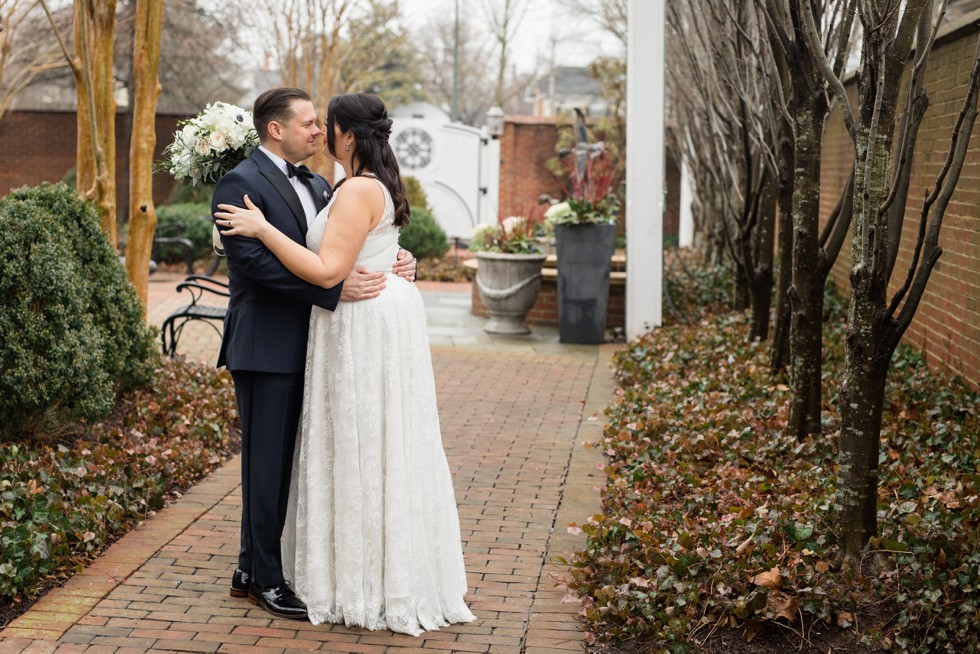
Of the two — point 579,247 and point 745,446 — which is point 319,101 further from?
point 745,446

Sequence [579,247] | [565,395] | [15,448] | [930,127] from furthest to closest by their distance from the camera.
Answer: [579,247] → [565,395] → [930,127] → [15,448]

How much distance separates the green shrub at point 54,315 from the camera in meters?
5.64

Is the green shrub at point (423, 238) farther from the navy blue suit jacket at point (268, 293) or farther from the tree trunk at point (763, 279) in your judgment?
the navy blue suit jacket at point (268, 293)

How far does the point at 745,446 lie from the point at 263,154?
3170mm

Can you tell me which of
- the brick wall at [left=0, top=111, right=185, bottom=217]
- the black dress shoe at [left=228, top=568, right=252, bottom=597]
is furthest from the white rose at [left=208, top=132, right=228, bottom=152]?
the brick wall at [left=0, top=111, right=185, bottom=217]

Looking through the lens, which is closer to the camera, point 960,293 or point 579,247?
point 960,293

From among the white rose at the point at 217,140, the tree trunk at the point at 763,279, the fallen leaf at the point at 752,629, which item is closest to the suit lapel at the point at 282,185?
the white rose at the point at 217,140

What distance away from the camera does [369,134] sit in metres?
3.86

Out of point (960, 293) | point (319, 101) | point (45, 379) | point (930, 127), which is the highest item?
point (319, 101)

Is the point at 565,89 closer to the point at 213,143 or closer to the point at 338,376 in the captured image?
the point at 213,143

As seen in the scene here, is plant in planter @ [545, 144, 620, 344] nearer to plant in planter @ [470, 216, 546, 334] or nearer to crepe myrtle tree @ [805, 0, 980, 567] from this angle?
plant in planter @ [470, 216, 546, 334]

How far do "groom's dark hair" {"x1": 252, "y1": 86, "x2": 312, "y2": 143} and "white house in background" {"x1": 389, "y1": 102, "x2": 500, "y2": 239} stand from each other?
1872 cm

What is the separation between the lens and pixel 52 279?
19.0ft

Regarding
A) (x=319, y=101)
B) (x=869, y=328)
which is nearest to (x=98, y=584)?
(x=869, y=328)
